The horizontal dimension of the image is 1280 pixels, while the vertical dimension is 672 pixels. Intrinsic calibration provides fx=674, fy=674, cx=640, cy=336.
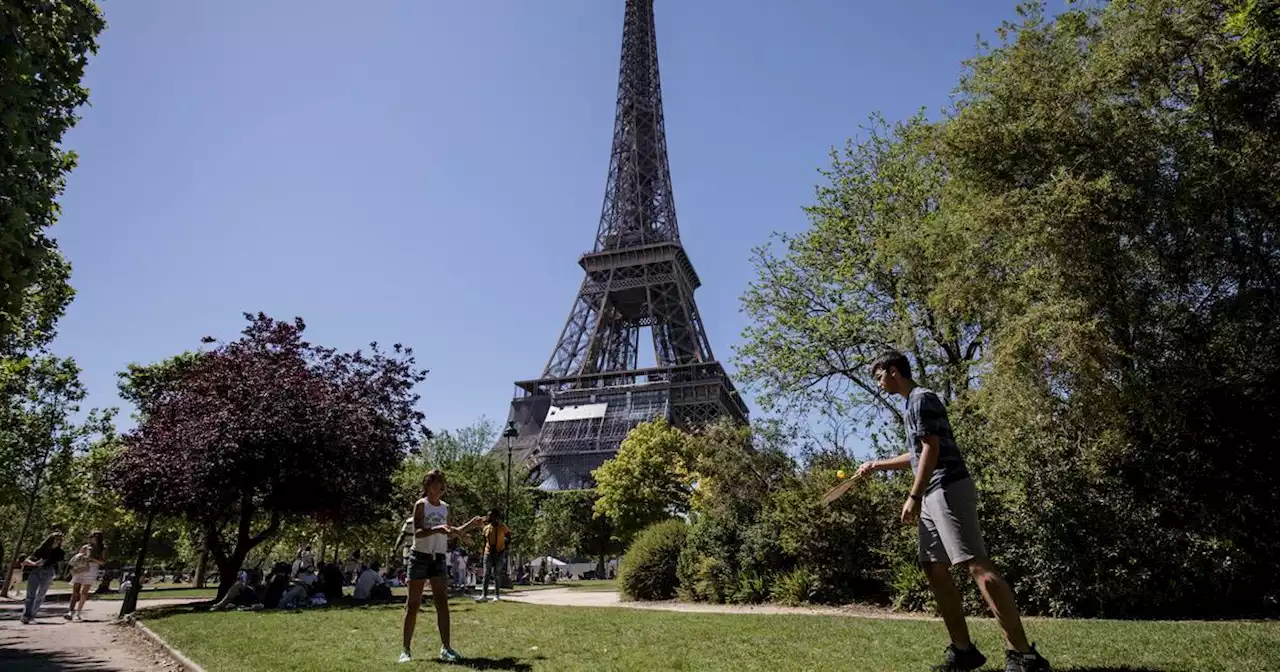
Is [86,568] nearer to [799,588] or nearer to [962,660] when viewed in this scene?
[799,588]

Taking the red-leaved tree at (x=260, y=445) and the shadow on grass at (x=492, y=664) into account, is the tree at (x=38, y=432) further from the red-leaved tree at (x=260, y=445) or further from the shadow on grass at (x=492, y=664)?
the shadow on grass at (x=492, y=664)

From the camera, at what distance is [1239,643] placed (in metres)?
5.21

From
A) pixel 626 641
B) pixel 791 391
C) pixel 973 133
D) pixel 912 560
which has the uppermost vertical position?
pixel 973 133

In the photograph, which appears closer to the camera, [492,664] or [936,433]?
[936,433]

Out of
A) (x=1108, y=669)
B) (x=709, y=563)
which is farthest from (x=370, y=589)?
(x=1108, y=669)

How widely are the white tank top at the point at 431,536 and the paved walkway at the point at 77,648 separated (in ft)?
10.6

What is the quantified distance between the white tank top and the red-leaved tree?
35.1 feet

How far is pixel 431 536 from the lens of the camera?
6055mm

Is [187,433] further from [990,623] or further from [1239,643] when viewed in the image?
[1239,643]

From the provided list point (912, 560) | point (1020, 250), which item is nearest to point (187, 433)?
point (912, 560)

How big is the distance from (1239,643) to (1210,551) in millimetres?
4468

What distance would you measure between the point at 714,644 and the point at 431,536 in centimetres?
277

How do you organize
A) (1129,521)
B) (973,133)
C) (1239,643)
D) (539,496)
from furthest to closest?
(539,496), (973,133), (1129,521), (1239,643)

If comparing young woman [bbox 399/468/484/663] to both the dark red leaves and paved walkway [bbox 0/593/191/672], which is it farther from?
the dark red leaves
